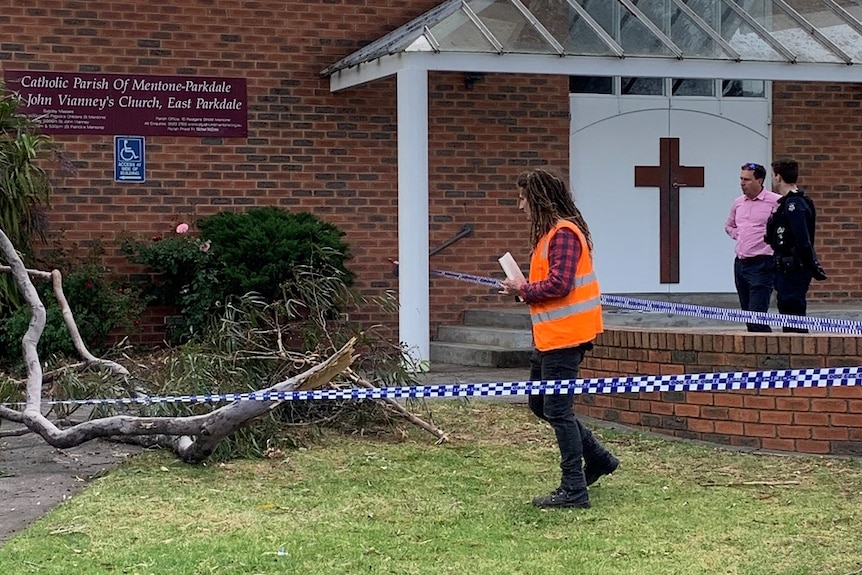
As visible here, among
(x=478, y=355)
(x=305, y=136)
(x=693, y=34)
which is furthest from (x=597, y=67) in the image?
(x=305, y=136)

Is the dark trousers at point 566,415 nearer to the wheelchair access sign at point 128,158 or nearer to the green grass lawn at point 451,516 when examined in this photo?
the green grass lawn at point 451,516

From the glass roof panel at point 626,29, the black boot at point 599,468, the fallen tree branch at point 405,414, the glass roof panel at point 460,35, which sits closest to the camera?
the black boot at point 599,468

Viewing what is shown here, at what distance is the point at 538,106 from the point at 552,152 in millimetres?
490

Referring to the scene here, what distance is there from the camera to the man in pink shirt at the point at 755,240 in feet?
30.6

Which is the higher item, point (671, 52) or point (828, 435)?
point (671, 52)

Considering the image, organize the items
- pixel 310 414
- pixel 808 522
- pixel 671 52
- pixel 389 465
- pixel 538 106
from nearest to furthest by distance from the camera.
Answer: pixel 808 522 → pixel 389 465 → pixel 310 414 → pixel 671 52 → pixel 538 106

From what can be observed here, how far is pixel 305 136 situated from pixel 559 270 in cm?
658

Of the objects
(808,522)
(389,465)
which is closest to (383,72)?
(389,465)

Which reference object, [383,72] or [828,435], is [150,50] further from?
[828,435]

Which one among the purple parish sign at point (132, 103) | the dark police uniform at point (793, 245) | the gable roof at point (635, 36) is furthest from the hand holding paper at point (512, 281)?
the purple parish sign at point (132, 103)

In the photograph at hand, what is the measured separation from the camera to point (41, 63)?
11430 millimetres

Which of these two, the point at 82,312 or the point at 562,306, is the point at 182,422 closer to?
the point at 562,306

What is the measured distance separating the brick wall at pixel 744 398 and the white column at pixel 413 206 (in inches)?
115

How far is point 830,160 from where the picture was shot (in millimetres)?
13555
